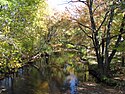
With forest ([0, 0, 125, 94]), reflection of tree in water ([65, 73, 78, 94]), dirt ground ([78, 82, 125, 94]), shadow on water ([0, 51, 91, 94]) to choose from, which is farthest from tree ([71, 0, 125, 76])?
shadow on water ([0, 51, 91, 94])

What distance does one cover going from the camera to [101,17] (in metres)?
24.8

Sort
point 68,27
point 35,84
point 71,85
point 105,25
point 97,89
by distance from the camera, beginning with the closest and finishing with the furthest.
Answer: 1. point 97,89
2. point 71,85
3. point 35,84
4. point 105,25
5. point 68,27

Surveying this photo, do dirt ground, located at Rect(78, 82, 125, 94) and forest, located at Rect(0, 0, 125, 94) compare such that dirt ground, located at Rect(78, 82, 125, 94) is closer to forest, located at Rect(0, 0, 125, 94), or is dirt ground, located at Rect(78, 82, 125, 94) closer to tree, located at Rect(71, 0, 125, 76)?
forest, located at Rect(0, 0, 125, 94)

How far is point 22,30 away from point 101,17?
8.46 metres

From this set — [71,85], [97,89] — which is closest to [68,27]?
[71,85]

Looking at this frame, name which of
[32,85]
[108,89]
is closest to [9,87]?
[32,85]

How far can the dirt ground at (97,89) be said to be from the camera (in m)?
17.5

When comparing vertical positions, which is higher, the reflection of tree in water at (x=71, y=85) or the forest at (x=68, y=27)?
the forest at (x=68, y=27)

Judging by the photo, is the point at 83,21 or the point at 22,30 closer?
the point at 22,30

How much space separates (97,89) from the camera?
60.4 ft

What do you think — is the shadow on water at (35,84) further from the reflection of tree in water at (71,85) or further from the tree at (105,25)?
the tree at (105,25)

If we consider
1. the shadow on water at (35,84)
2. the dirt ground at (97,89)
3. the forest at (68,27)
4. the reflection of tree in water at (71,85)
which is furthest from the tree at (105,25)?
the shadow on water at (35,84)

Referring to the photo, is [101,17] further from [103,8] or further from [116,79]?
[116,79]

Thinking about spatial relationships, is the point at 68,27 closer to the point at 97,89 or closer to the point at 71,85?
the point at 71,85
